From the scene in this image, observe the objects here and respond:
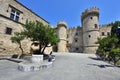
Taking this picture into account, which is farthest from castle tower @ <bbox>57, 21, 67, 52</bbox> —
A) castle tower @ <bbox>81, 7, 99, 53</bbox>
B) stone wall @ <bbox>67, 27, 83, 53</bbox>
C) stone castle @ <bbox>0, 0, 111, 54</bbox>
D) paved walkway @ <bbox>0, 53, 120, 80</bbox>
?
paved walkway @ <bbox>0, 53, 120, 80</bbox>

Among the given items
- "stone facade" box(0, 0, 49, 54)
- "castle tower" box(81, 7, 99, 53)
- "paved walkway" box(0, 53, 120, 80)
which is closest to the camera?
"paved walkway" box(0, 53, 120, 80)

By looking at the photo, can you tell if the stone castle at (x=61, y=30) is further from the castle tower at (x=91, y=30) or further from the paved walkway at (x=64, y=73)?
the paved walkway at (x=64, y=73)

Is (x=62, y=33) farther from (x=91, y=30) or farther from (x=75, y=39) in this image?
(x=91, y=30)

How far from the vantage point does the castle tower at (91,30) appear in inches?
1114

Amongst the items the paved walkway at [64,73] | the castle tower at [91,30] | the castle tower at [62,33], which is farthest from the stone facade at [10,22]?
the castle tower at [91,30]

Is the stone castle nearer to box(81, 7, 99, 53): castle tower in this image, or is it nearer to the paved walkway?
box(81, 7, 99, 53): castle tower

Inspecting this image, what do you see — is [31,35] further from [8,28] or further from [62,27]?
[62,27]

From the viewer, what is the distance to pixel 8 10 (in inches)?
611

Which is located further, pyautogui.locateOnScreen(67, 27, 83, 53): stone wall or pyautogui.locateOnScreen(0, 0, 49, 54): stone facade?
pyautogui.locateOnScreen(67, 27, 83, 53): stone wall

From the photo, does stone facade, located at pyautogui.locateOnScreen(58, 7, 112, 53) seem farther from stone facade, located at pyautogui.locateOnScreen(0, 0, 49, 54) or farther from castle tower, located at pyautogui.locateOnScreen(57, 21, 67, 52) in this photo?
stone facade, located at pyautogui.locateOnScreen(0, 0, 49, 54)

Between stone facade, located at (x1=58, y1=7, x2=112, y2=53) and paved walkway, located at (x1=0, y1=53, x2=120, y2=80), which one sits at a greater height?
stone facade, located at (x1=58, y1=7, x2=112, y2=53)

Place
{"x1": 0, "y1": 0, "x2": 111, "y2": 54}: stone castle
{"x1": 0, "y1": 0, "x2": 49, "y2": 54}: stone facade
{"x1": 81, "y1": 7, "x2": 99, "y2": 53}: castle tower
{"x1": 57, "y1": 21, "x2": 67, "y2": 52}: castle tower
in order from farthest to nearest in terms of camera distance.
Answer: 1. {"x1": 57, "y1": 21, "x2": 67, "y2": 52}: castle tower
2. {"x1": 81, "y1": 7, "x2": 99, "y2": 53}: castle tower
3. {"x1": 0, "y1": 0, "x2": 111, "y2": 54}: stone castle
4. {"x1": 0, "y1": 0, "x2": 49, "y2": 54}: stone facade

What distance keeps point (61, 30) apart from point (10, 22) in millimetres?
20111

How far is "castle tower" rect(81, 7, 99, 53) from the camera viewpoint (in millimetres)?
28297
